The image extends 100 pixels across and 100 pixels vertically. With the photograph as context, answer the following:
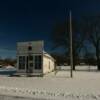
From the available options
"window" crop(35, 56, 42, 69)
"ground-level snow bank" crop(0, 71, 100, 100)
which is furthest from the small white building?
"ground-level snow bank" crop(0, 71, 100, 100)

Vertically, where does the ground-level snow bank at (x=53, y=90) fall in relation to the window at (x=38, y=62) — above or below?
below

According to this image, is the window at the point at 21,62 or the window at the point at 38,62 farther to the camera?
the window at the point at 21,62

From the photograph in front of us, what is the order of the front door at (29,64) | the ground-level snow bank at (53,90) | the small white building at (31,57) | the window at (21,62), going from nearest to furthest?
the ground-level snow bank at (53,90) → the small white building at (31,57) → the front door at (29,64) → the window at (21,62)

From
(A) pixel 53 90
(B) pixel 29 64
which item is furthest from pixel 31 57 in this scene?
(A) pixel 53 90

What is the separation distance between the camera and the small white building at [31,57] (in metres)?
22.2

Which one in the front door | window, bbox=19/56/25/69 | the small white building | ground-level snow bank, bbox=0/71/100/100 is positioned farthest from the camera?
Answer: window, bbox=19/56/25/69

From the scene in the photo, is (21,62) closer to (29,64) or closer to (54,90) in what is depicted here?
(29,64)

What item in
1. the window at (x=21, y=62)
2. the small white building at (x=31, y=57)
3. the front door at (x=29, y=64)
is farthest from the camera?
the window at (x=21, y=62)

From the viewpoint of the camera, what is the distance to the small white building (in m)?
22.2

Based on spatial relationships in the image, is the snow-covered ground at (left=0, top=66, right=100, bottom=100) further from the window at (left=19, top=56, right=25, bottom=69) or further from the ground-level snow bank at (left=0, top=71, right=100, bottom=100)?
the window at (left=19, top=56, right=25, bottom=69)

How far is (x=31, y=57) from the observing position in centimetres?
2261

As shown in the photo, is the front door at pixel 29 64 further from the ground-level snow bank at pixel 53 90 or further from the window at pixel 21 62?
the ground-level snow bank at pixel 53 90

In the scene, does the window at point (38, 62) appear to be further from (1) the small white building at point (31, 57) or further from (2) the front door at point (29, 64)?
(2) the front door at point (29, 64)

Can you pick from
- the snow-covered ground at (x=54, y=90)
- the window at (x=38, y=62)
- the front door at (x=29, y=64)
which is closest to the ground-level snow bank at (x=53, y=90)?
the snow-covered ground at (x=54, y=90)
